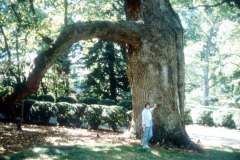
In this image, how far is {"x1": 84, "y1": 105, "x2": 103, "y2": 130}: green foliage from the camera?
11.7 m

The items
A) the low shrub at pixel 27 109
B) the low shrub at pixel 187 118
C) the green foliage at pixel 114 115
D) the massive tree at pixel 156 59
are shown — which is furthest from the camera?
the low shrub at pixel 187 118

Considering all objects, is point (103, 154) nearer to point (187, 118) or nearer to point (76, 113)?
point (76, 113)

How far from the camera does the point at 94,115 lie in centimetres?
1174

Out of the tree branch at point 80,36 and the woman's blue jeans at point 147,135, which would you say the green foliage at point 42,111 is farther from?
the woman's blue jeans at point 147,135

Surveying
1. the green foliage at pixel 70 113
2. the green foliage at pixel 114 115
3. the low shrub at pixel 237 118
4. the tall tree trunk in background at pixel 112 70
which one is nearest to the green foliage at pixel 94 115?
the green foliage at pixel 114 115

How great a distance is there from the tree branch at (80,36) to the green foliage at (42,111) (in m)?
7.17

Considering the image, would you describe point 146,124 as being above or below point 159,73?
below

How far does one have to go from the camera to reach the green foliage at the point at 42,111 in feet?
40.8

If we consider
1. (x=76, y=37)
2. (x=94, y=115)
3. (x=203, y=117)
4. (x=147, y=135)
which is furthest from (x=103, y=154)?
(x=203, y=117)

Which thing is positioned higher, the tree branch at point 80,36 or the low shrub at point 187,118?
the tree branch at point 80,36

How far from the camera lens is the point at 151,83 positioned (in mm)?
7578

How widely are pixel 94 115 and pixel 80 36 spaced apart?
20.8 feet

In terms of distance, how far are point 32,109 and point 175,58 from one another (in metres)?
9.67

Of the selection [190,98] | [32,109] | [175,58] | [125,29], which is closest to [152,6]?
[125,29]
